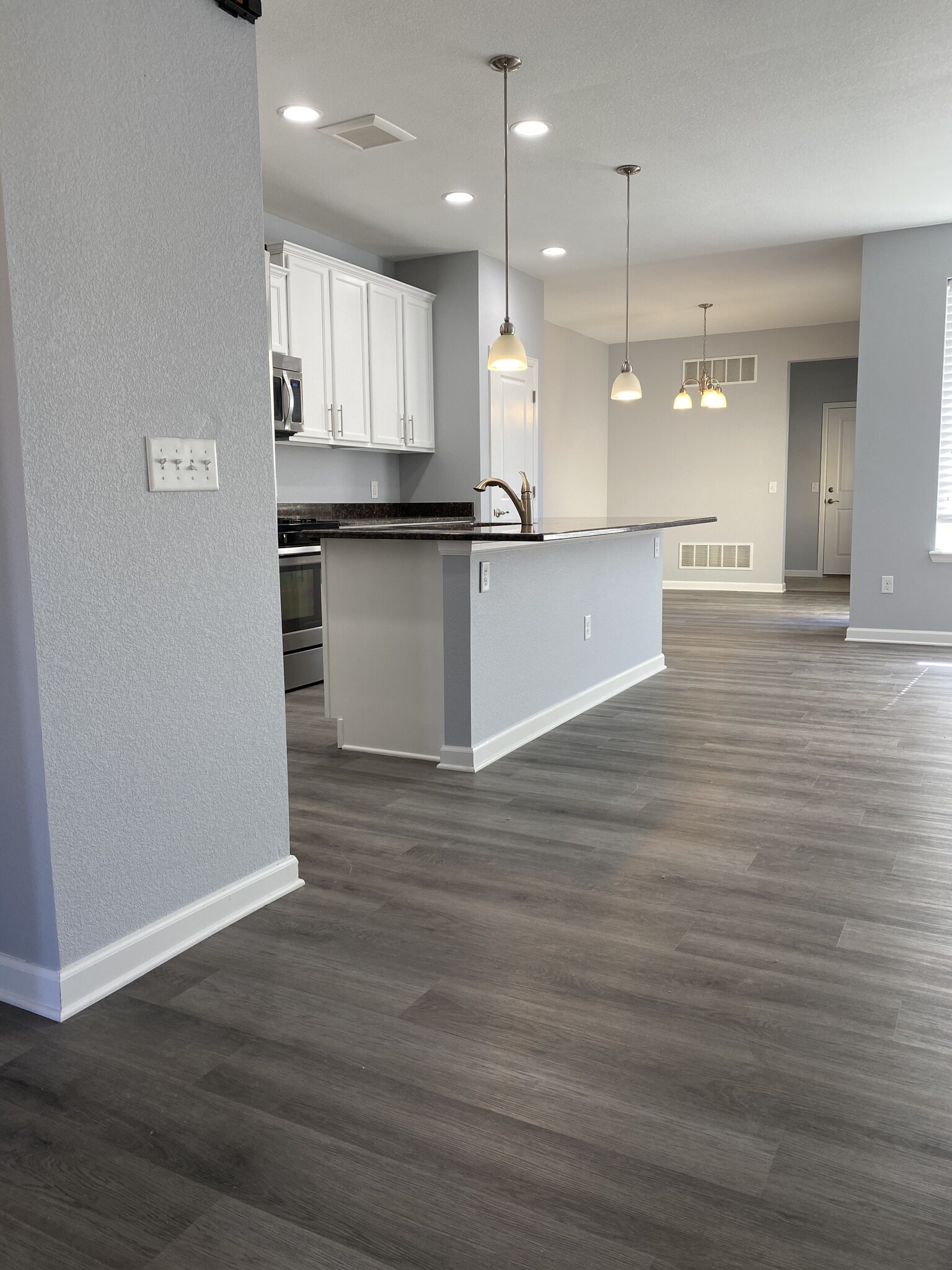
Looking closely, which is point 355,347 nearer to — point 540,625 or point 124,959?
point 540,625

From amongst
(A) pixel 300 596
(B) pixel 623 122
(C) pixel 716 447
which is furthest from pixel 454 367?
(C) pixel 716 447

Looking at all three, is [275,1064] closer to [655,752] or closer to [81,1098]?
[81,1098]

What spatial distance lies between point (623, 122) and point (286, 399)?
2.11 meters

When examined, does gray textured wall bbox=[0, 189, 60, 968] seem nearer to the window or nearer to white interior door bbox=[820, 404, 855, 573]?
the window

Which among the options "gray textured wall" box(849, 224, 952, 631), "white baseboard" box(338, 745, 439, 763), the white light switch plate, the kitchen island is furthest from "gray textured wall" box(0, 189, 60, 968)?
"gray textured wall" box(849, 224, 952, 631)

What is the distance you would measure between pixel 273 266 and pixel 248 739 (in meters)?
3.56

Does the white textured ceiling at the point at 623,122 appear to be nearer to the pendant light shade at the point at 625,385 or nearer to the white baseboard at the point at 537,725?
the pendant light shade at the point at 625,385

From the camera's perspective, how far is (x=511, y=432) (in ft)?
23.1

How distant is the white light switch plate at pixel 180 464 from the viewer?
6.67 feet

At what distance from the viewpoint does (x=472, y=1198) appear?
1369 millimetres

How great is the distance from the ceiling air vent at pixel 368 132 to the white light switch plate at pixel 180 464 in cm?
262

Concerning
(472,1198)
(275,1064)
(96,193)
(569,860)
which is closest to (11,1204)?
(275,1064)

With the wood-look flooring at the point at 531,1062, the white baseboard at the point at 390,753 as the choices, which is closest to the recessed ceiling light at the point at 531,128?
the white baseboard at the point at 390,753

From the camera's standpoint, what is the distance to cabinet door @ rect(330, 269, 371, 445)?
5.64 meters
